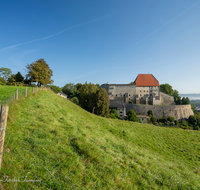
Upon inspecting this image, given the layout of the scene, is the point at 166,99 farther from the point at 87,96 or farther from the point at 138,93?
the point at 87,96

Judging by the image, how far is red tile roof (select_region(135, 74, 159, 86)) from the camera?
53412 mm

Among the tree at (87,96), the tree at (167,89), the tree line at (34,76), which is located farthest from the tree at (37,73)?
the tree at (167,89)

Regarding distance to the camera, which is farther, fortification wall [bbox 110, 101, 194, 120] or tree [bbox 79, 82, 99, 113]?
fortification wall [bbox 110, 101, 194, 120]

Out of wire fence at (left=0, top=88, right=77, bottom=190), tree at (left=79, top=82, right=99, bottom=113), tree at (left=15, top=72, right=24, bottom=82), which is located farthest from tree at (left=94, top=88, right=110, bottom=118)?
wire fence at (left=0, top=88, right=77, bottom=190)

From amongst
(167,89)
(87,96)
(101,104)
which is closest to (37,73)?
(87,96)

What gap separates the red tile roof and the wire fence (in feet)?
181

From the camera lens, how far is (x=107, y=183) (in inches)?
136

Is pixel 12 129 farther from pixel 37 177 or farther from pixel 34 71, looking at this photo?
pixel 34 71

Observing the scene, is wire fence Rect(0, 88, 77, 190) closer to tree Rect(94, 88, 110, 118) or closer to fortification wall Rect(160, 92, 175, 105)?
tree Rect(94, 88, 110, 118)

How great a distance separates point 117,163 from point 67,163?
208 cm

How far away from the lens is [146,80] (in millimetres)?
54688

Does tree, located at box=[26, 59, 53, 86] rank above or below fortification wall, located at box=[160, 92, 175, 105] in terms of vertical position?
above

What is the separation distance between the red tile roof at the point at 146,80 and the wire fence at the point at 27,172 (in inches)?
2170

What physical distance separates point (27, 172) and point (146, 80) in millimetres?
58465
